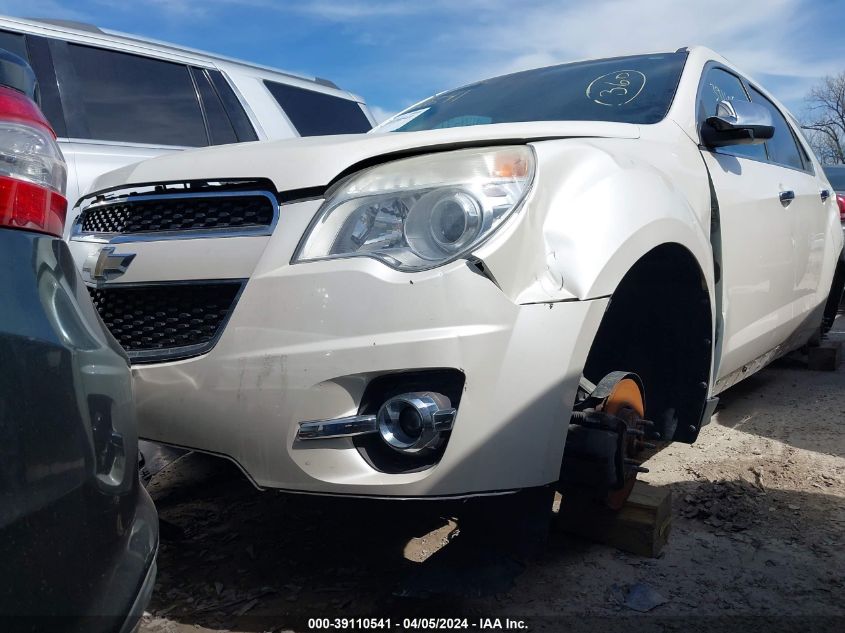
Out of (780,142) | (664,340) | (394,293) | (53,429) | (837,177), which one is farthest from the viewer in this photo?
(837,177)

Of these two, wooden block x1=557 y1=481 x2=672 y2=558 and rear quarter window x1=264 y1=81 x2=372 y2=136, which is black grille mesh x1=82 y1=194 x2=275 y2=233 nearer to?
wooden block x1=557 y1=481 x2=672 y2=558

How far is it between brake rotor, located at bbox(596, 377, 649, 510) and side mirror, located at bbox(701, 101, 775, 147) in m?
1.03

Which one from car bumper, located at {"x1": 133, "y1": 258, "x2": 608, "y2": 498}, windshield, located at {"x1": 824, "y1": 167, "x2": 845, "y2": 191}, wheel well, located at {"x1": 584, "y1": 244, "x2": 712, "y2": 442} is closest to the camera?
car bumper, located at {"x1": 133, "y1": 258, "x2": 608, "y2": 498}

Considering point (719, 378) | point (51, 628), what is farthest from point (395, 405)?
point (719, 378)

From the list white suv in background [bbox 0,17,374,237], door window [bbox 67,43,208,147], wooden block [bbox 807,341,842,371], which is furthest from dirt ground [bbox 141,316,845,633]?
door window [bbox 67,43,208,147]

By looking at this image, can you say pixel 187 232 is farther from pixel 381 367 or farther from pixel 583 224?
pixel 583 224

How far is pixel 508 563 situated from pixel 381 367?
0.58 metres

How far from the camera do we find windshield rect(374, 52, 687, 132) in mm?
2664

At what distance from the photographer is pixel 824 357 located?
15.2ft

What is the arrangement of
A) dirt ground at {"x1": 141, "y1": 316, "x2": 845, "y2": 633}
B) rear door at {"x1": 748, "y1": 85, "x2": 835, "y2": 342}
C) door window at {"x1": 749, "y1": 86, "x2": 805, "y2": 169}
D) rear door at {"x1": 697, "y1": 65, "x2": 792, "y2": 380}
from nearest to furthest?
dirt ground at {"x1": 141, "y1": 316, "x2": 845, "y2": 633} < rear door at {"x1": 697, "y1": 65, "x2": 792, "y2": 380} < rear door at {"x1": 748, "y1": 85, "x2": 835, "y2": 342} < door window at {"x1": 749, "y1": 86, "x2": 805, "y2": 169}

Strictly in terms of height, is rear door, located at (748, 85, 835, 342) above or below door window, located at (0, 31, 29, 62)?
below

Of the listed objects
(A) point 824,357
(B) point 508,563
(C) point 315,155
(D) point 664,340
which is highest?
(C) point 315,155

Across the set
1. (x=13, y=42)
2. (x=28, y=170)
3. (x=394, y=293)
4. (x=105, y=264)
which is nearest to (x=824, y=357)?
(x=394, y=293)

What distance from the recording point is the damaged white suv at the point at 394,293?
158 centimetres
